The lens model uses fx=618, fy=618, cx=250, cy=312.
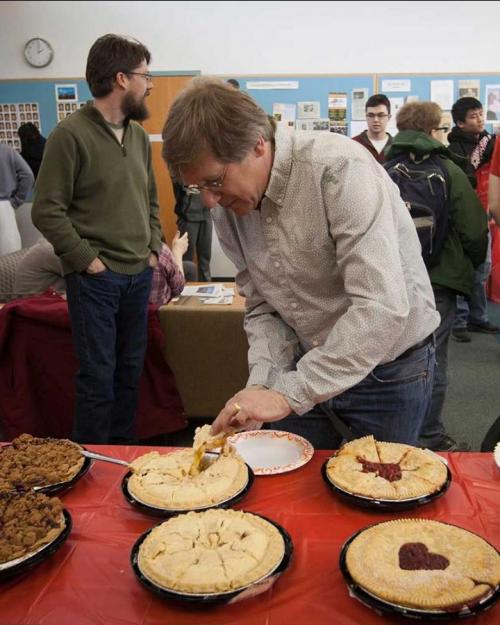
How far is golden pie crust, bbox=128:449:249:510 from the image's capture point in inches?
41.2

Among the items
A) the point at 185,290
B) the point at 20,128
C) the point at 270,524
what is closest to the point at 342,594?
the point at 270,524

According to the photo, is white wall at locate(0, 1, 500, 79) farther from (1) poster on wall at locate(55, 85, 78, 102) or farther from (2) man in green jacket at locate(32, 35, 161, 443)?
(2) man in green jacket at locate(32, 35, 161, 443)

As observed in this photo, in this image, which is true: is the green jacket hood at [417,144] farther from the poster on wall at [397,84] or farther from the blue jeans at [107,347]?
the poster on wall at [397,84]

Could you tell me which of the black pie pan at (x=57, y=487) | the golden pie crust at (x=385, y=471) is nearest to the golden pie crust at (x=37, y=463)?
the black pie pan at (x=57, y=487)

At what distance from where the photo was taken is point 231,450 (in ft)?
3.89

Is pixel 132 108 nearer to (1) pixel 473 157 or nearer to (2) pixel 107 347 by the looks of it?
(2) pixel 107 347

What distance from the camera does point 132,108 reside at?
2.32 meters

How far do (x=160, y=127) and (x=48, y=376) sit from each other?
4008 mm

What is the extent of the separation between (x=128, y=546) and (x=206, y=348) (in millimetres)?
1774

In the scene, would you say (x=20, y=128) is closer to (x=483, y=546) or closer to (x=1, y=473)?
(x=1, y=473)

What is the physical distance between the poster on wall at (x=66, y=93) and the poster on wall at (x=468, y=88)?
375 cm

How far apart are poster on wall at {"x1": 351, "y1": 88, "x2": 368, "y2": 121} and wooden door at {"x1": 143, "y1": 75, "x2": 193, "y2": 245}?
63.9 inches

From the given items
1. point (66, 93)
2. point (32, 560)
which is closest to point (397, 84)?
point (66, 93)

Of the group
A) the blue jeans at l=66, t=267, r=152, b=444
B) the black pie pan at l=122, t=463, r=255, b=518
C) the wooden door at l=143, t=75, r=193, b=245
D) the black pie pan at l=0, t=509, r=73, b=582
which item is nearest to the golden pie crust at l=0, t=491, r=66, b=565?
the black pie pan at l=0, t=509, r=73, b=582
